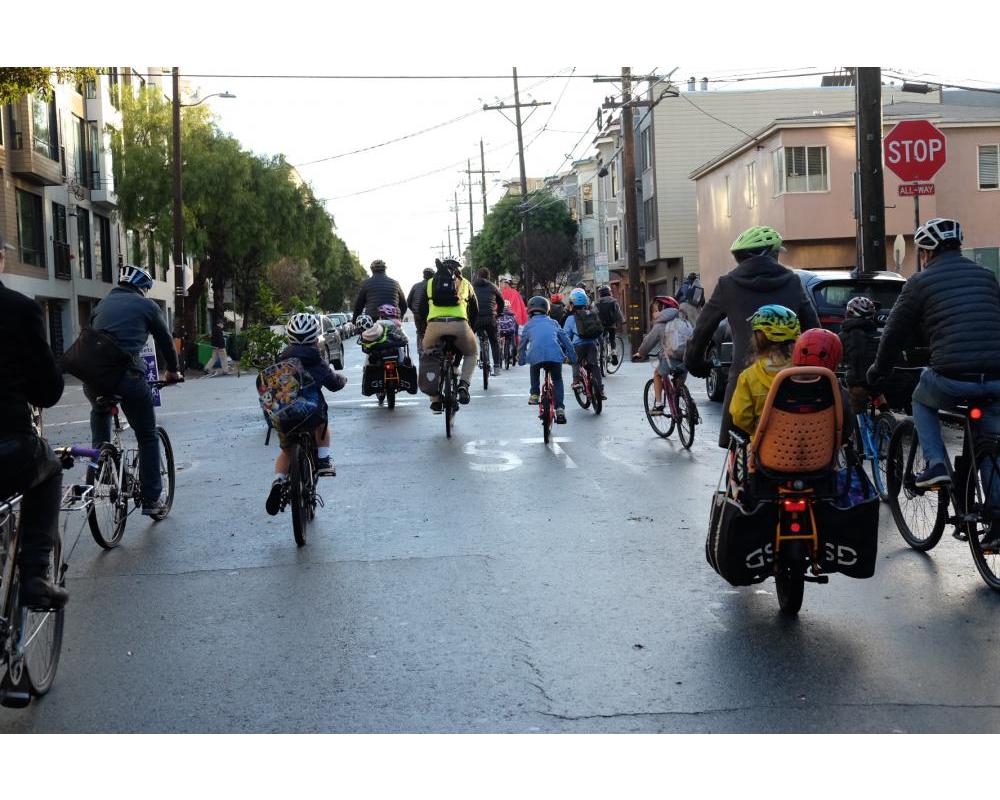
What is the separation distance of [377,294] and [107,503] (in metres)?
10.1

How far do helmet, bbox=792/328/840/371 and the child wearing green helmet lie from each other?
16 cm

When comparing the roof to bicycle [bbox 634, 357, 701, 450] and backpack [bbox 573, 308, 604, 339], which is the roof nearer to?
backpack [bbox 573, 308, 604, 339]

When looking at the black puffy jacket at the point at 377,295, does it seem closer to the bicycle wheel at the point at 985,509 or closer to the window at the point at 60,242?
the bicycle wheel at the point at 985,509

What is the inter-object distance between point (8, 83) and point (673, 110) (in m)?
41.7

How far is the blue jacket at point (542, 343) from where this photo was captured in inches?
530

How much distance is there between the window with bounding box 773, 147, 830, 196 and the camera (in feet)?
126

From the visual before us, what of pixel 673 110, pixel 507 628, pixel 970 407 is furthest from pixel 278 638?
pixel 673 110

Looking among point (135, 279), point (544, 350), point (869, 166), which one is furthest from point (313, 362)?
point (869, 166)

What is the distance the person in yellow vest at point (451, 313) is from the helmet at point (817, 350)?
27.3 ft

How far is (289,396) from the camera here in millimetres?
8328

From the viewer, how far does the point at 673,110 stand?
2151 inches

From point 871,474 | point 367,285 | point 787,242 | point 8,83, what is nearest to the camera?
point 871,474

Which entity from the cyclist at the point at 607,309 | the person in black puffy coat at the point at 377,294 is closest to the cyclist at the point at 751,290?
the person in black puffy coat at the point at 377,294

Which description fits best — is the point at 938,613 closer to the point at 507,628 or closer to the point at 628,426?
the point at 507,628
